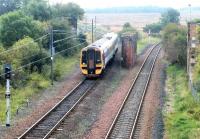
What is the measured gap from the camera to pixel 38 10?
5575 centimetres

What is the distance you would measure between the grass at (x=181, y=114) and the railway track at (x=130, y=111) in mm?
1778

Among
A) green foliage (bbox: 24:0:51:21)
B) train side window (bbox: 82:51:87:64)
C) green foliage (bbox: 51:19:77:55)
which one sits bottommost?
train side window (bbox: 82:51:87:64)

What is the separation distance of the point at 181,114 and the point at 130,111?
3137 millimetres

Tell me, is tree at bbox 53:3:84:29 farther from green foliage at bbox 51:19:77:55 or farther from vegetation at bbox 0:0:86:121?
green foliage at bbox 51:19:77:55

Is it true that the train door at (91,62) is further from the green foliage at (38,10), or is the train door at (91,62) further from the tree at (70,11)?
the tree at (70,11)

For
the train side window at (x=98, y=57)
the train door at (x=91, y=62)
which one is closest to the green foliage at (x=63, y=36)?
the train door at (x=91, y=62)

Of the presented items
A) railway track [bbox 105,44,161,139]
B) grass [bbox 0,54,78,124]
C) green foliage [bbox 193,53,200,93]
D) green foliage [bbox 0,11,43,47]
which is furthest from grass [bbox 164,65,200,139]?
green foliage [bbox 0,11,43,47]

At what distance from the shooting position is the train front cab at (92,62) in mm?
36938

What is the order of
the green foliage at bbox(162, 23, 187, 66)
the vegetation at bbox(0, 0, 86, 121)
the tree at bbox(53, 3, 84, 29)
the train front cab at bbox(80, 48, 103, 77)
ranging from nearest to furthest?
the vegetation at bbox(0, 0, 86, 121), the train front cab at bbox(80, 48, 103, 77), the green foliage at bbox(162, 23, 187, 66), the tree at bbox(53, 3, 84, 29)

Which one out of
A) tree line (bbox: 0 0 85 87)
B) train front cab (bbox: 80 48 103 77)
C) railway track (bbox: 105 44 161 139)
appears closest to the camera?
railway track (bbox: 105 44 161 139)

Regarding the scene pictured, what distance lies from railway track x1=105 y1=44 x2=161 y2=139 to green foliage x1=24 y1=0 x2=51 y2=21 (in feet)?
63.6

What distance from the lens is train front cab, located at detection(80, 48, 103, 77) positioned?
36.9 m

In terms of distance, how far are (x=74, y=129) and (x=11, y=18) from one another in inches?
883

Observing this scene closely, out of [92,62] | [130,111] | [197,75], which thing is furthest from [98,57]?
[130,111]
